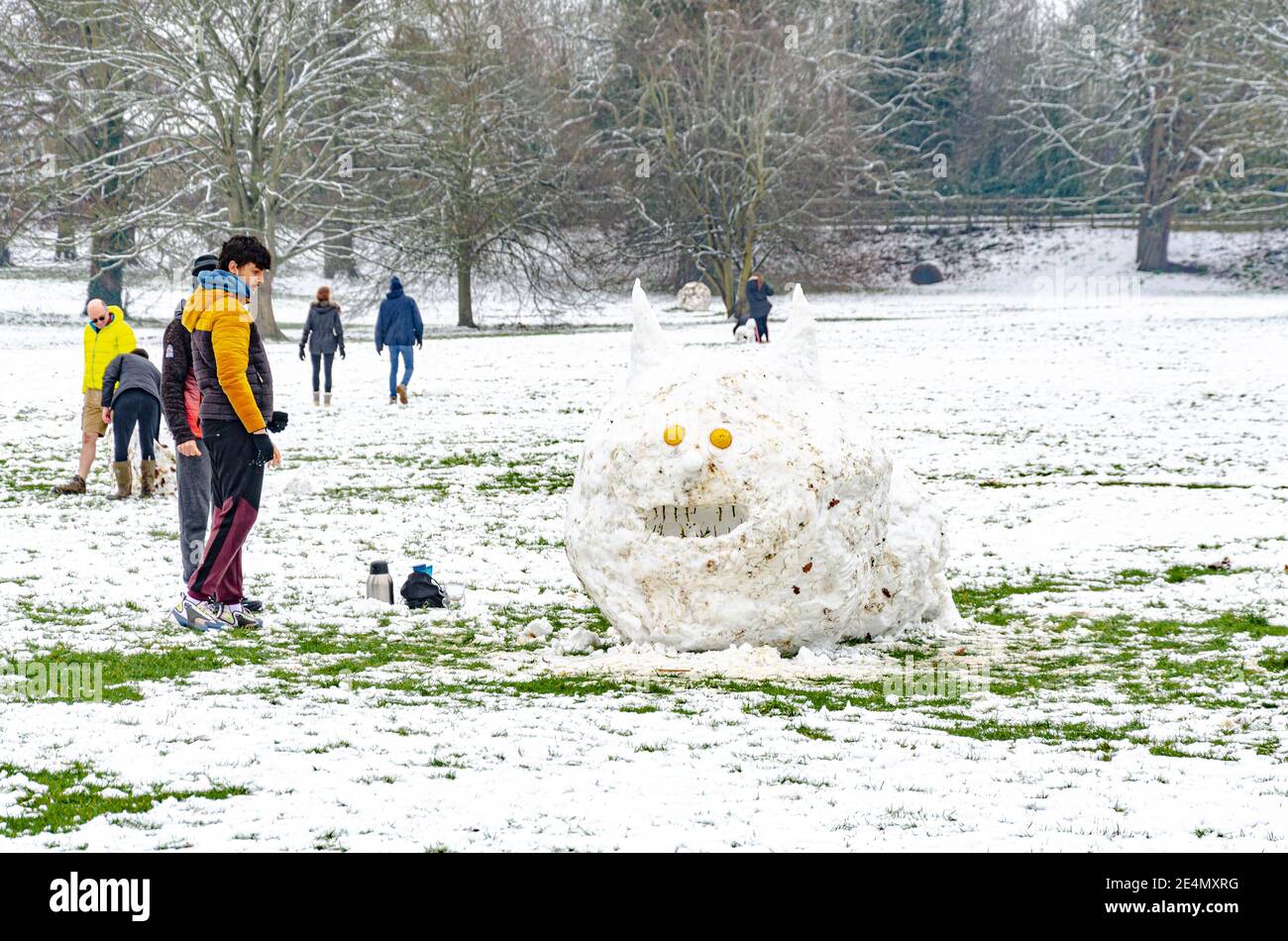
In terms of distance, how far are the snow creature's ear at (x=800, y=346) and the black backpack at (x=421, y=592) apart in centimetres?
277

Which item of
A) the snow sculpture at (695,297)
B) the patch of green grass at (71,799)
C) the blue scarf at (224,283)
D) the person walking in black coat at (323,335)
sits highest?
the snow sculpture at (695,297)

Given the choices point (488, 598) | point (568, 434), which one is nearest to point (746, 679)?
point (488, 598)

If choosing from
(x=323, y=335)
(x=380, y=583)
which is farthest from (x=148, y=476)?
(x=323, y=335)

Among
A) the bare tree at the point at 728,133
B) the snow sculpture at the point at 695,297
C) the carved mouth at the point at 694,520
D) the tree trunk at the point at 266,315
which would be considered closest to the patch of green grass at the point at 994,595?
the carved mouth at the point at 694,520

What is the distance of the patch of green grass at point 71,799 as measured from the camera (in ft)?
15.4

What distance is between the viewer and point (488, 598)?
9.57 metres

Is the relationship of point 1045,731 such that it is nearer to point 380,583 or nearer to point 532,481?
point 380,583

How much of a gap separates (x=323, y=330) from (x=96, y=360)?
676cm

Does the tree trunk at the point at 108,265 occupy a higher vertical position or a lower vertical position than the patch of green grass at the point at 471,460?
higher

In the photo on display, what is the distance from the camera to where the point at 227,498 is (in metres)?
8.15

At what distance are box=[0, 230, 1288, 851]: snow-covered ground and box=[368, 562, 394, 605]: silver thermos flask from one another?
11 centimetres

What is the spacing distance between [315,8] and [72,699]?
29694mm

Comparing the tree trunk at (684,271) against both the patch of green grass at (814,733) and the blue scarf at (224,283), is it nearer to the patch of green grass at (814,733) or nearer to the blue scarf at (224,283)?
the blue scarf at (224,283)
